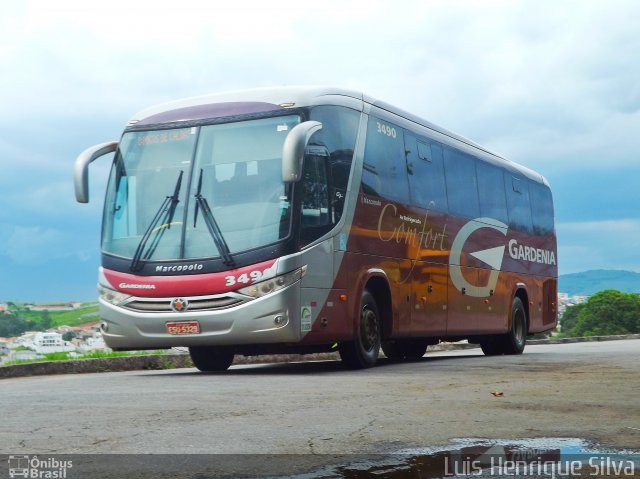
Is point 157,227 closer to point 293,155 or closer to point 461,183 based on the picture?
point 293,155

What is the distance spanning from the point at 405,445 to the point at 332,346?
8367mm

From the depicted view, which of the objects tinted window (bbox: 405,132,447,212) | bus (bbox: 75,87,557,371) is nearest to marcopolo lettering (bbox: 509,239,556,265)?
tinted window (bbox: 405,132,447,212)

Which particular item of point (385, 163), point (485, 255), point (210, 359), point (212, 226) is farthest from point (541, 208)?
point (212, 226)

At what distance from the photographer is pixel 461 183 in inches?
720

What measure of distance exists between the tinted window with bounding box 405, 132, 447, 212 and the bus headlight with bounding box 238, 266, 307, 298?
3.87 meters

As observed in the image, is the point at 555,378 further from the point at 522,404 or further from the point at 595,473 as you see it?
the point at 595,473

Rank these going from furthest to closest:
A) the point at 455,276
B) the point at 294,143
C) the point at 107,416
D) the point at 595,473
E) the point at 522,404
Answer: the point at 455,276 → the point at 294,143 → the point at 522,404 → the point at 107,416 → the point at 595,473

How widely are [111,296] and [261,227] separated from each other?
7.61ft

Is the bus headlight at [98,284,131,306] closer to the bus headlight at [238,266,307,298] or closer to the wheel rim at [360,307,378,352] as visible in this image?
the bus headlight at [238,266,307,298]

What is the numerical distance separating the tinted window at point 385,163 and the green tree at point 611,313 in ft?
185

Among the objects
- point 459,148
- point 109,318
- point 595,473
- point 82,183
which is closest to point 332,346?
point 109,318

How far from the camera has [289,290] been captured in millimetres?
12555

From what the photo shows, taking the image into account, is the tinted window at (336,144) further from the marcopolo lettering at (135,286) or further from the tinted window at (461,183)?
the tinted window at (461,183)

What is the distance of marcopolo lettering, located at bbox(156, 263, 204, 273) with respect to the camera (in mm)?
12797
